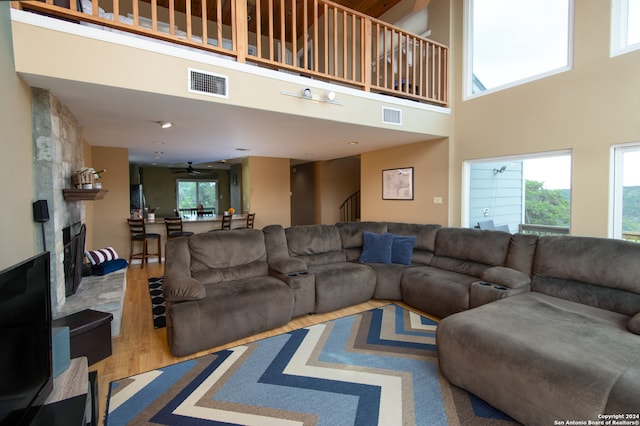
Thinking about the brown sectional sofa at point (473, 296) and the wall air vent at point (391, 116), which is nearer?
the brown sectional sofa at point (473, 296)

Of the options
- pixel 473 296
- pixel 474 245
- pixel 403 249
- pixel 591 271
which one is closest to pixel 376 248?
pixel 403 249

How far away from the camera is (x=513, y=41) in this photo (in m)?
4.05

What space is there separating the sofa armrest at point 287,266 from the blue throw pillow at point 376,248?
3.60 ft

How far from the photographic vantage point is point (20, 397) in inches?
43.6

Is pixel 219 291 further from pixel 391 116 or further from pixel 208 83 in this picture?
pixel 391 116

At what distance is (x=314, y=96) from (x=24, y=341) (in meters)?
3.03

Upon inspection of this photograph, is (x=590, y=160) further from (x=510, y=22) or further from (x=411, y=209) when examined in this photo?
(x=411, y=209)

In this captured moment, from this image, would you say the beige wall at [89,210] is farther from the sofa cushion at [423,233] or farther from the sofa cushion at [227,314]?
the sofa cushion at [423,233]

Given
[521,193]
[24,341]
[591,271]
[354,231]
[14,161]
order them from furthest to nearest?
[354,231] → [521,193] → [591,271] → [14,161] → [24,341]

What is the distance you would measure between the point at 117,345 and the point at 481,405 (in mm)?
3057

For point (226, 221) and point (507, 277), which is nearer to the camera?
point (507, 277)

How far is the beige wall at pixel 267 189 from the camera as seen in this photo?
771 cm

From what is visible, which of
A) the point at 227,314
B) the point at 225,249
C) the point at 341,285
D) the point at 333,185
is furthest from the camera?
the point at 333,185

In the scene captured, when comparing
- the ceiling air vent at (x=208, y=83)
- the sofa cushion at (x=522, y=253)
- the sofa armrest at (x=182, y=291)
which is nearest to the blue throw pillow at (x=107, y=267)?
the sofa armrest at (x=182, y=291)
